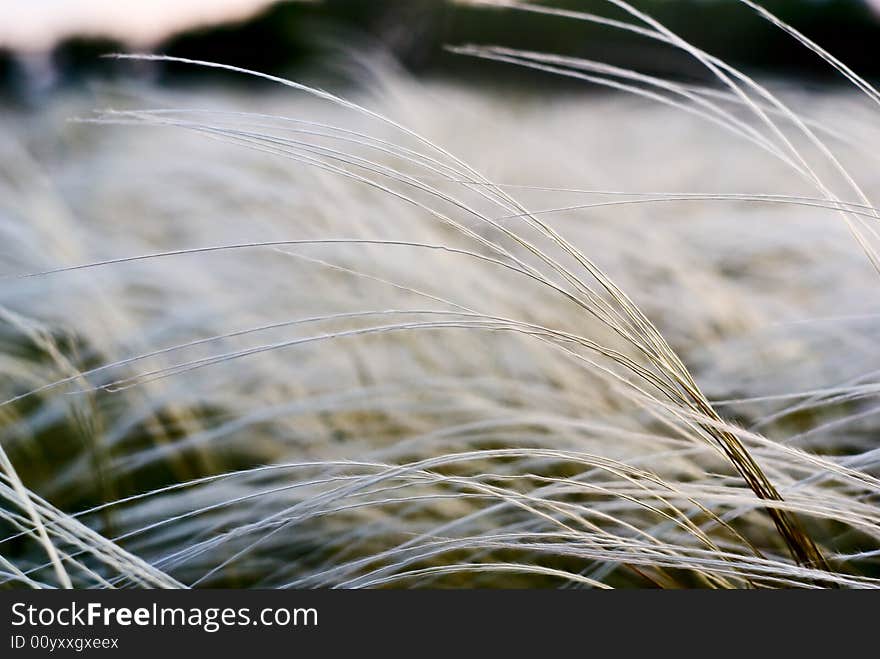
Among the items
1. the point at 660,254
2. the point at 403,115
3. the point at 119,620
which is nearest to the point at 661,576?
the point at 660,254

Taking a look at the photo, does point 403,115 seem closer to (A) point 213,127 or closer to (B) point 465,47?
(B) point 465,47

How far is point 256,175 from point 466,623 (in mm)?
650

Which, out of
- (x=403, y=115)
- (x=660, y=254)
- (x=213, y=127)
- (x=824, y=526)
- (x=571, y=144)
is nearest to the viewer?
(x=213, y=127)

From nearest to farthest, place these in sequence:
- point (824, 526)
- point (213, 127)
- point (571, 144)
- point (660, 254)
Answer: point (213, 127), point (824, 526), point (660, 254), point (571, 144)

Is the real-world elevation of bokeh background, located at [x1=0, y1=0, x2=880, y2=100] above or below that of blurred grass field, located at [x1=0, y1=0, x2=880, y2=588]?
above

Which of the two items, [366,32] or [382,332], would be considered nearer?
[382,332]

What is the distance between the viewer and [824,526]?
0.68 metres

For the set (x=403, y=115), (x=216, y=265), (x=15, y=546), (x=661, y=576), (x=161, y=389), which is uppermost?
(x=403, y=115)

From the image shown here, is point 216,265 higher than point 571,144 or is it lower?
lower

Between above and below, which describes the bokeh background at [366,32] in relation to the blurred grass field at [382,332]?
above

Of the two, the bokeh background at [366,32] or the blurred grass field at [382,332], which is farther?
the bokeh background at [366,32]

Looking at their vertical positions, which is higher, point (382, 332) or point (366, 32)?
point (366, 32)

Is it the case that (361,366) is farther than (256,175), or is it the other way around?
(256,175)

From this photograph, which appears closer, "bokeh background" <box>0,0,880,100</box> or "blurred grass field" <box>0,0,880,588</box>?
"blurred grass field" <box>0,0,880,588</box>
